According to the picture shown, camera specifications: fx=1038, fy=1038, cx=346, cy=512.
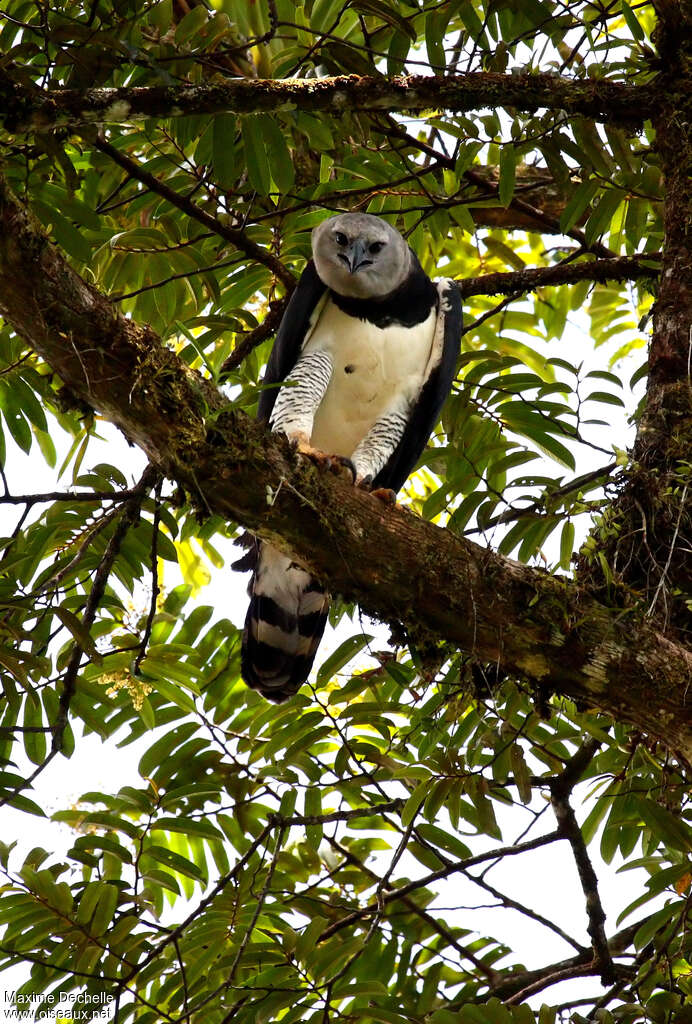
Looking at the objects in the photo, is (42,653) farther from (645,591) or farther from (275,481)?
(645,591)

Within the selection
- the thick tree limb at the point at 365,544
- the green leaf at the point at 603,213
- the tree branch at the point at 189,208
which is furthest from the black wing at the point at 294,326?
the thick tree limb at the point at 365,544

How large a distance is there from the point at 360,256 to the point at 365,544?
190 cm

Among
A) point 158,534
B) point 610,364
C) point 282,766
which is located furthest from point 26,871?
point 610,364

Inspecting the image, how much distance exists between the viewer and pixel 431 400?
4617 millimetres

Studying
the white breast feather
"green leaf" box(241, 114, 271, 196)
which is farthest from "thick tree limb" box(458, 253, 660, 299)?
"green leaf" box(241, 114, 271, 196)

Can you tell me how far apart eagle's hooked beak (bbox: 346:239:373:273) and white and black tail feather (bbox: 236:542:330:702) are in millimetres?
1251

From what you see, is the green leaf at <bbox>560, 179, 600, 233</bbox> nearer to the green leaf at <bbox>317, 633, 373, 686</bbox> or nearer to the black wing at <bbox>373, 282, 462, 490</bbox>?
the black wing at <bbox>373, 282, 462, 490</bbox>

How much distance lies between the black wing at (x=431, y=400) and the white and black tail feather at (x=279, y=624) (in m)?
0.63

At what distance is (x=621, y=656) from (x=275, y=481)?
43.2 inches

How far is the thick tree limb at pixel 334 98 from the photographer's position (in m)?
3.05

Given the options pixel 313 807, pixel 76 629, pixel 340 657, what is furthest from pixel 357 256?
pixel 313 807

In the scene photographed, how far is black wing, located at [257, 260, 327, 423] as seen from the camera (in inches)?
178

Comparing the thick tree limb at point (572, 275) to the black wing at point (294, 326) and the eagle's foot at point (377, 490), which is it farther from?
the eagle's foot at point (377, 490)

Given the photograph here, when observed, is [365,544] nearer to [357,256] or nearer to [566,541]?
[566,541]
